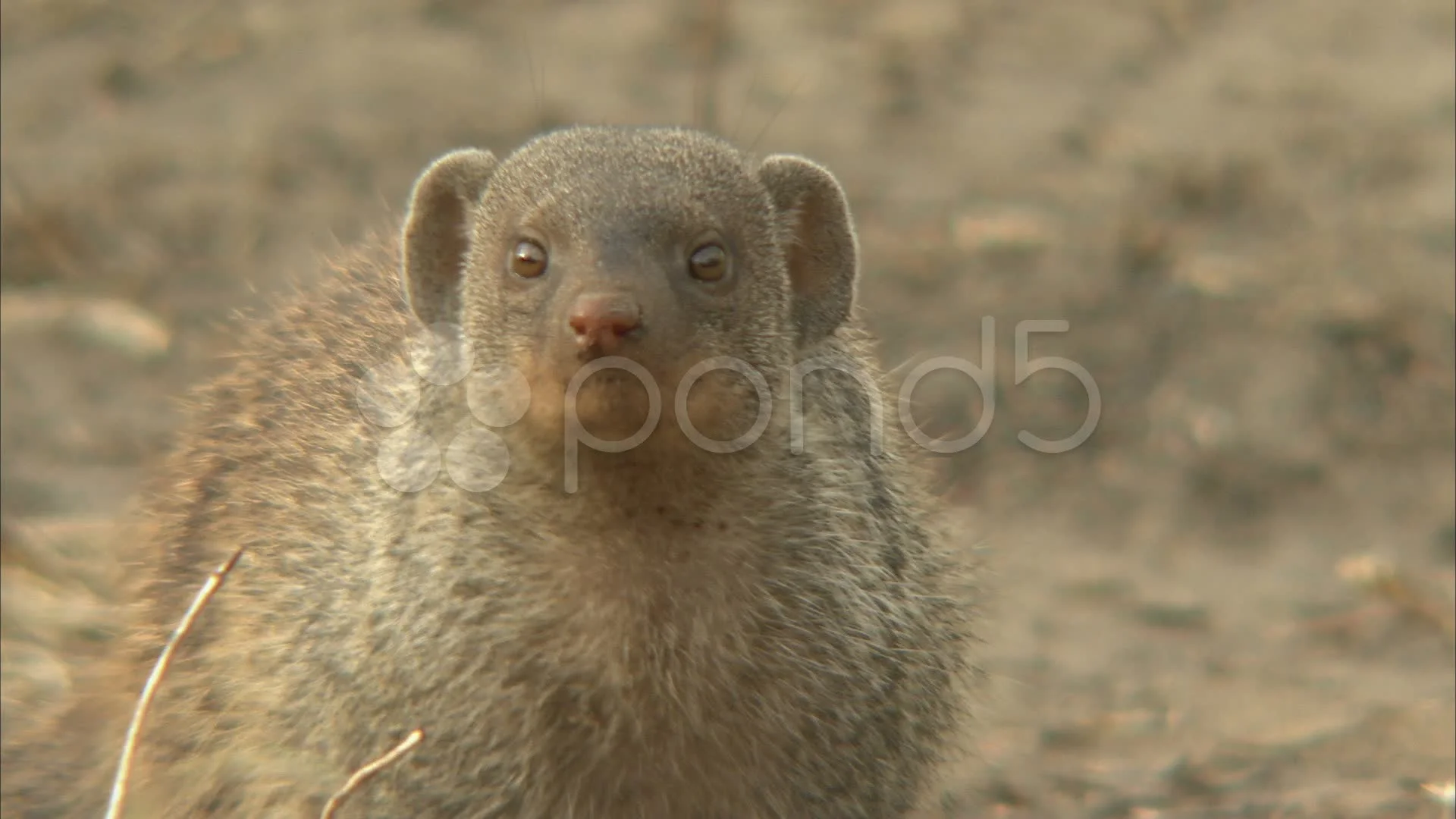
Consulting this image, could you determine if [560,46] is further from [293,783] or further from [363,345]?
[293,783]

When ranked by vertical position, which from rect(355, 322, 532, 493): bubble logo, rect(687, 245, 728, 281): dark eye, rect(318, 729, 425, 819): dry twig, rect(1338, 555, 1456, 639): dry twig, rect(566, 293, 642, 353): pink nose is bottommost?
rect(318, 729, 425, 819): dry twig

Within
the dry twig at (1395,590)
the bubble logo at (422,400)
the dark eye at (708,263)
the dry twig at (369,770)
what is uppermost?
the dark eye at (708,263)

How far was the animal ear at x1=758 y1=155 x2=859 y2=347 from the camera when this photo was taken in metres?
3.02

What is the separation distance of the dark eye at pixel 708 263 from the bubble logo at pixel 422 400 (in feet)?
0.99

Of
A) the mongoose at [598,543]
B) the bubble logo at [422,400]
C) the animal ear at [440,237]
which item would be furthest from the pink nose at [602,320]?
the animal ear at [440,237]

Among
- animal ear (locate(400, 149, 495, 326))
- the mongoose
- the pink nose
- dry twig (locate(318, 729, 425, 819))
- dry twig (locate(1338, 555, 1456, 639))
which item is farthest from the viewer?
dry twig (locate(1338, 555, 1456, 639))

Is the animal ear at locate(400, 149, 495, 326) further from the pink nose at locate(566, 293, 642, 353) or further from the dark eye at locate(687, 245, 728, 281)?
the pink nose at locate(566, 293, 642, 353)

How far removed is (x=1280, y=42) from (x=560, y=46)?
7.81ft

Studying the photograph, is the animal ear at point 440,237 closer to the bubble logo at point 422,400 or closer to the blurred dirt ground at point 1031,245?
the bubble logo at point 422,400

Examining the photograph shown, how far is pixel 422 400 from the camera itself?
9.74 ft

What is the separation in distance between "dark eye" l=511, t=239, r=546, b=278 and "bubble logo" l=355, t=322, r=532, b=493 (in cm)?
14

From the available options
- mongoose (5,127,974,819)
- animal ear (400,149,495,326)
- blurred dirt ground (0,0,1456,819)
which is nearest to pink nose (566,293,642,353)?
mongoose (5,127,974,819)

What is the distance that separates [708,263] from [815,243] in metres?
0.39

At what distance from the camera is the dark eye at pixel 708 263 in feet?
8.89
